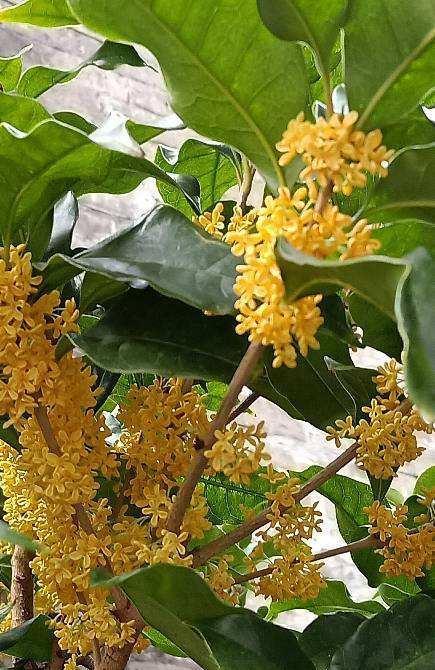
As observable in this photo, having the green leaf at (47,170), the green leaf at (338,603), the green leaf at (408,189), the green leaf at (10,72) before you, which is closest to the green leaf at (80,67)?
the green leaf at (10,72)

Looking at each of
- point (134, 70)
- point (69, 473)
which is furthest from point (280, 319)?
point (134, 70)

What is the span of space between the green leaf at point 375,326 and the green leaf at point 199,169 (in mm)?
217

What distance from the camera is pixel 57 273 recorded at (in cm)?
42

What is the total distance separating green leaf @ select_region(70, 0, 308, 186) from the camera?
1.18 ft

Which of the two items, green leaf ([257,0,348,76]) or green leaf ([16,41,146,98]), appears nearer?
green leaf ([257,0,348,76])

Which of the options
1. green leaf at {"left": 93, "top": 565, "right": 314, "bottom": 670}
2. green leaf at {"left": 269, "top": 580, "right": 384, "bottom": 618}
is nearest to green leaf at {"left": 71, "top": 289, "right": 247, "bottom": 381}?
green leaf at {"left": 93, "top": 565, "right": 314, "bottom": 670}

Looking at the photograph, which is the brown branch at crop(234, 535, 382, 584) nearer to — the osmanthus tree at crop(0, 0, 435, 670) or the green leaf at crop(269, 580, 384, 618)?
the osmanthus tree at crop(0, 0, 435, 670)

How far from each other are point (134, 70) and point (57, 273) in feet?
4.12

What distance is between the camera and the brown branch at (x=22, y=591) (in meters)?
0.53

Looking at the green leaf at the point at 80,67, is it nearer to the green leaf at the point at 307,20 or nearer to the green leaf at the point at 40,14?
the green leaf at the point at 40,14

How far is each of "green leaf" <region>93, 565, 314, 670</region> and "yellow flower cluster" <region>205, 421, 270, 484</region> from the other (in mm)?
53

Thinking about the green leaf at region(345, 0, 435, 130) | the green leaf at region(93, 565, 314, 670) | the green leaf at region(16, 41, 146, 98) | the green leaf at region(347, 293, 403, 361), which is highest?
the green leaf at region(16, 41, 146, 98)

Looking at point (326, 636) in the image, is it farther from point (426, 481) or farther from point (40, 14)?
point (40, 14)

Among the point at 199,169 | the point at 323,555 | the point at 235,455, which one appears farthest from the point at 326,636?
the point at 199,169
